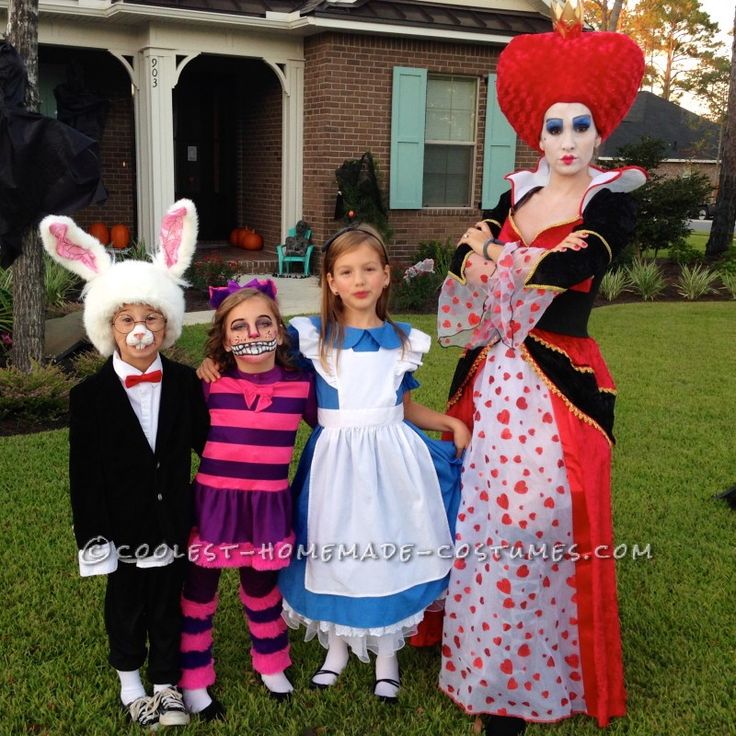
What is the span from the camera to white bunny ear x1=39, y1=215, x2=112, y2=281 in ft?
8.13

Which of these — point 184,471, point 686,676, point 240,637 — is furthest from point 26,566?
point 686,676

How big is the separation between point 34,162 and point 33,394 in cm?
150

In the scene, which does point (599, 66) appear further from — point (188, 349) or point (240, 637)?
point (188, 349)

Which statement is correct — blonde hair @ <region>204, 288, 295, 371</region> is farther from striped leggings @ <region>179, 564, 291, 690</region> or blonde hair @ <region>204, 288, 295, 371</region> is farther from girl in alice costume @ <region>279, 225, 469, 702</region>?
striped leggings @ <region>179, 564, 291, 690</region>

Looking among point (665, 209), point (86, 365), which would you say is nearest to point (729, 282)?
point (665, 209)

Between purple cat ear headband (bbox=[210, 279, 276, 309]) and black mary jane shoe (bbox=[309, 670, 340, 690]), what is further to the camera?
black mary jane shoe (bbox=[309, 670, 340, 690])

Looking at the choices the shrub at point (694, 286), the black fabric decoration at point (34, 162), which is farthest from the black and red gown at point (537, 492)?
the shrub at point (694, 286)

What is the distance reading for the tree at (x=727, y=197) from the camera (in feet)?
45.4

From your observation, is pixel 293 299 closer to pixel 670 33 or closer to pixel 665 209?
pixel 665 209

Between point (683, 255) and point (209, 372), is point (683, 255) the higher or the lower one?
the lower one

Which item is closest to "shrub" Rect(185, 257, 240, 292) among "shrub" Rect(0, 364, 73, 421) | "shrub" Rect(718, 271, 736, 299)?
"shrub" Rect(0, 364, 73, 421)

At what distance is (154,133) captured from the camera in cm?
1008

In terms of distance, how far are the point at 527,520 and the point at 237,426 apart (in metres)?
0.91

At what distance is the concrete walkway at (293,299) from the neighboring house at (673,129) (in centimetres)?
3097
